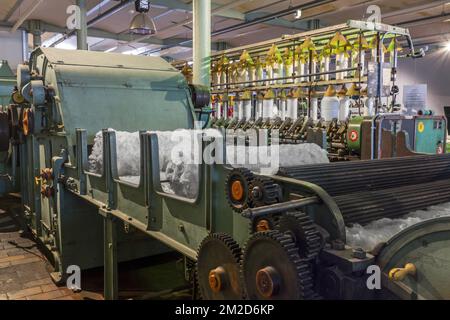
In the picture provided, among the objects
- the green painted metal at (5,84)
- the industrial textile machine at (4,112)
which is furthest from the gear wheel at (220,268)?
the green painted metal at (5,84)

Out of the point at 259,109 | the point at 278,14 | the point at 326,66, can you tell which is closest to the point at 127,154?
the point at 326,66

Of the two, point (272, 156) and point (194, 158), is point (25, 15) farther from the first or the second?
point (272, 156)

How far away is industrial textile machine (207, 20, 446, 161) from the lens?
331 cm

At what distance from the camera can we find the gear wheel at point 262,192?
1.09 m

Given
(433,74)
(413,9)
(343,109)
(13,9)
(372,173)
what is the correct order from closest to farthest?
1. (372,173)
2. (343,109)
3. (413,9)
4. (13,9)
5. (433,74)

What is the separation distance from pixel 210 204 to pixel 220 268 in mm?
233

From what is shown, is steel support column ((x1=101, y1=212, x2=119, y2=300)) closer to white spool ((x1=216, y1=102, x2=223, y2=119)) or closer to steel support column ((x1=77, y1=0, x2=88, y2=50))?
white spool ((x1=216, y1=102, x2=223, y2=119))

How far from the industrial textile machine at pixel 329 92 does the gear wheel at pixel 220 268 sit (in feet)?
4.93

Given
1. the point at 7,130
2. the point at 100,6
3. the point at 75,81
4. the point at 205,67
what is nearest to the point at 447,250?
the point at 75,81

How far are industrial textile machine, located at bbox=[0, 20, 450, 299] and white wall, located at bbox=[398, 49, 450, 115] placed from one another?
856 cm

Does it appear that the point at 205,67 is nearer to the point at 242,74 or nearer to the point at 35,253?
the point at 242,74

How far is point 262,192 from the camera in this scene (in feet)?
3.58

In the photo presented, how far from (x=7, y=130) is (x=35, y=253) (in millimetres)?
1101

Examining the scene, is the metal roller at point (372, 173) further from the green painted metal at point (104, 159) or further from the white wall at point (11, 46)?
the white wall at point (11, 46)
